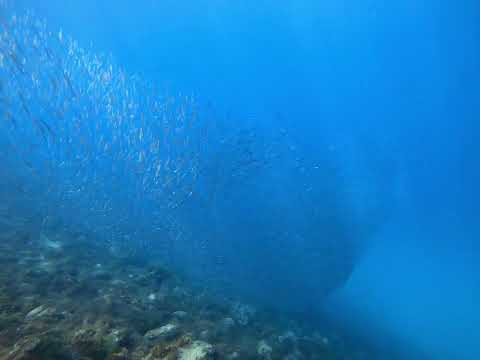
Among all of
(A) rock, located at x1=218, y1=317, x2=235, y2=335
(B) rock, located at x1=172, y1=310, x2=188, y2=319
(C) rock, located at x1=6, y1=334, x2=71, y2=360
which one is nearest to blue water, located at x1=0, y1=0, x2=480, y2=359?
(A) rock, located at x1=218, y1=317, x2=235, y2=335

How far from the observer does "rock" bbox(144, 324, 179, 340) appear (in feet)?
17.4

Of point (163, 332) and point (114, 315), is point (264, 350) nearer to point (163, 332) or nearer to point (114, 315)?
point (163, 332)

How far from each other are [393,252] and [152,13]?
44.0 m

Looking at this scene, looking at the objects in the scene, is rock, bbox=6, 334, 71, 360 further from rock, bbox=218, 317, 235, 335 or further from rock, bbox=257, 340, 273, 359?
rock, bbox=257, 340, 273, 359

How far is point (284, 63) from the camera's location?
1705 inches

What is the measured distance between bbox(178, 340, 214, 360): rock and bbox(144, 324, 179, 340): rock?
0.72 meters

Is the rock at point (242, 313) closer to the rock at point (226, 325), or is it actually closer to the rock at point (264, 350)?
the rock at point (226, 325)

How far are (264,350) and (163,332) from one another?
2.18m

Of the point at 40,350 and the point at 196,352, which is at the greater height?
the point at 40,350

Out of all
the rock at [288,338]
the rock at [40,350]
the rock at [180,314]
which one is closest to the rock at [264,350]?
the rock at [288,338]

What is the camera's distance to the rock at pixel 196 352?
4.54 metres

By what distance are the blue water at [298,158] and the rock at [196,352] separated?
18.2 ft

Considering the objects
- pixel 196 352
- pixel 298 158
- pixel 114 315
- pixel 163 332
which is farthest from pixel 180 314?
pixel 298 158

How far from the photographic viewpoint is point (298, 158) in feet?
45.3
